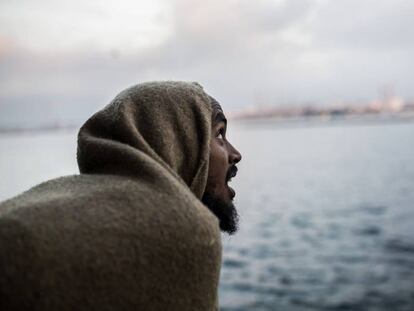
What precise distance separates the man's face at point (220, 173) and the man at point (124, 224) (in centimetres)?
25

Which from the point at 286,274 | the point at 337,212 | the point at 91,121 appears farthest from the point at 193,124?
the point at 337,212

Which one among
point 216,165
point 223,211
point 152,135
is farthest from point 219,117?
point 152,135

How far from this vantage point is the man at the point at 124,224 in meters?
1.61

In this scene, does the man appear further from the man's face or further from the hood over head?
the man's face

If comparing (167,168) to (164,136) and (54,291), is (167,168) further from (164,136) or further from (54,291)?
(54,291)

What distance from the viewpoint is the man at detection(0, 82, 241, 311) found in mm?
1612

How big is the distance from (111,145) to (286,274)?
19169mm

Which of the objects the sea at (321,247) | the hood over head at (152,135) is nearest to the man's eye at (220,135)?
the hood over head at (152,135)

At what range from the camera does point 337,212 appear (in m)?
35.0

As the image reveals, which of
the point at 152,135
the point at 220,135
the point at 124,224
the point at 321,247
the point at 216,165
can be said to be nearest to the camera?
the point at 124,224

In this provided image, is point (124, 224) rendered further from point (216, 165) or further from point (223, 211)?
point (223, 211)

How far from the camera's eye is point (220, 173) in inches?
103

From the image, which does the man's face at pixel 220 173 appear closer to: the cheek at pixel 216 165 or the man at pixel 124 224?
the cheek at pixel 216 165

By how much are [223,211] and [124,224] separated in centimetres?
104
